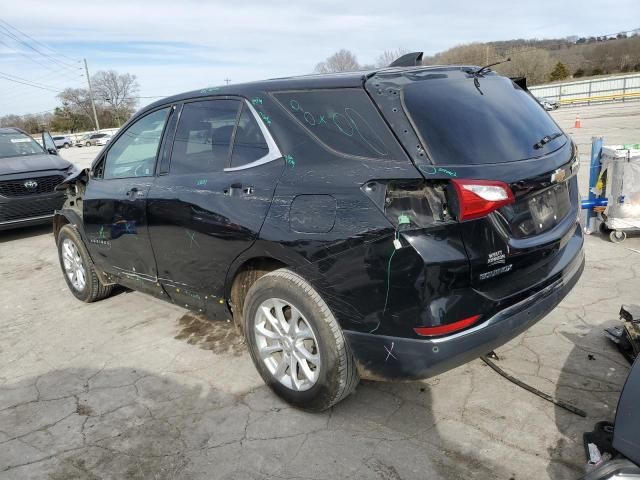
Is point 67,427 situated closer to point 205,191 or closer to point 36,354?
point 36,354

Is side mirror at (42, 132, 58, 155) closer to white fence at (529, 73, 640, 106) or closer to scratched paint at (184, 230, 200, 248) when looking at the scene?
scratched paint at (184, 230, 200, 248)

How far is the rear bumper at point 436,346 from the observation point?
2375 mm

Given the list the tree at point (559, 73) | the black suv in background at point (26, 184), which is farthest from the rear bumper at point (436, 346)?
the tree at point (559, 73)

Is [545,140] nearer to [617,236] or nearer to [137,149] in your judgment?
[137,149]

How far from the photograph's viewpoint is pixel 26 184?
829cm

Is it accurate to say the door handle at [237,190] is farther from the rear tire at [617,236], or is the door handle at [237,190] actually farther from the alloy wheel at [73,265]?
the rear tire at [617,236]

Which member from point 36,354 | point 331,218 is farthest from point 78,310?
point 331,218

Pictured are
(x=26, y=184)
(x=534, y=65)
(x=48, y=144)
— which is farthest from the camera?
(x=534, y=65)

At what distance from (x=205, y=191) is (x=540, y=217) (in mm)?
1938

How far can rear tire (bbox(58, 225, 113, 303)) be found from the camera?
4855 millimetres

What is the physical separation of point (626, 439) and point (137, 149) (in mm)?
3640

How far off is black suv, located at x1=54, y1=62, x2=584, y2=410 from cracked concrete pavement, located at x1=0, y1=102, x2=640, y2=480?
12.2 inches

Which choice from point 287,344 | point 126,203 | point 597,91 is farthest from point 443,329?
point 597,91

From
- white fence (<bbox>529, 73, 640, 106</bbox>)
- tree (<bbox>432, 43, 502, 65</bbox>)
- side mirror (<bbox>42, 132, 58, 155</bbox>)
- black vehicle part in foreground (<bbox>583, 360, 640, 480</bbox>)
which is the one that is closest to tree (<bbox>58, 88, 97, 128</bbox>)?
tree (<bbox>432, 43, 502, 65</bbox>)
